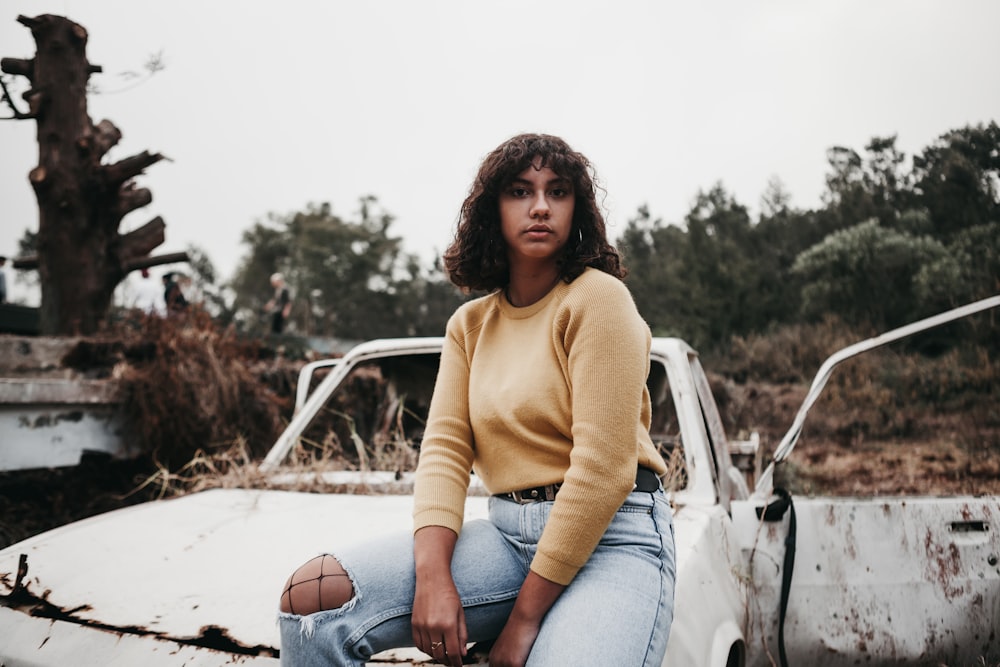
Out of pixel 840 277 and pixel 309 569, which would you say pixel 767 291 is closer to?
pixel 840 277

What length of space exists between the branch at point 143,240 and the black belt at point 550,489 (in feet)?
18.6

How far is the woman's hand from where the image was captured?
109 cm

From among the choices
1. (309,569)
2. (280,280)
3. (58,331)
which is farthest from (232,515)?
(280,280)

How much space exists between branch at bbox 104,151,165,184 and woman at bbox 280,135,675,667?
501cm

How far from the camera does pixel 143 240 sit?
19.9 feet

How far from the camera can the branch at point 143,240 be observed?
234 inches

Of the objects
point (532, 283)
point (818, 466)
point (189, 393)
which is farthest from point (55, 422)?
point (818, 466)

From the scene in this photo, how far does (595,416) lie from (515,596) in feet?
1.12

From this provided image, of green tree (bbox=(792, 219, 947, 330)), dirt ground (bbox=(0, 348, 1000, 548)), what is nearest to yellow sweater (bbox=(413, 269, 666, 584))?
dirt ground (bbox=(0, 348, 1000, 548))

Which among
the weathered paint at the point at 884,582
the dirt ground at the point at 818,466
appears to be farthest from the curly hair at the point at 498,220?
the dirt ground at the point at 818,466

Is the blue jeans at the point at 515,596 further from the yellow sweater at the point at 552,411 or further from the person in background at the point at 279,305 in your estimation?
the person in background at the point at 279,305

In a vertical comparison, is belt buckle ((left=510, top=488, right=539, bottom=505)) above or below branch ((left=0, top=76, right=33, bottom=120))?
below

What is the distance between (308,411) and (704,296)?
11087 mm

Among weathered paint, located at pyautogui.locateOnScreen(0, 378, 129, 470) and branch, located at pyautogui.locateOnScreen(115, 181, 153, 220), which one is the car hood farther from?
branch, located at pyautogui.locateOnScreen(115, 181, 153, 220)
